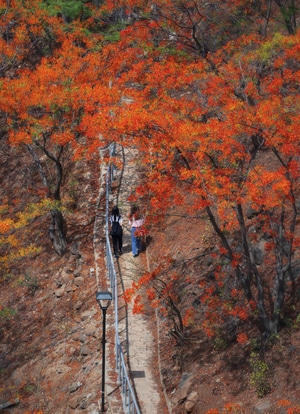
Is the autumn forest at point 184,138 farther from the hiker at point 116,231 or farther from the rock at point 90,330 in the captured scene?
the rock at point 90,330

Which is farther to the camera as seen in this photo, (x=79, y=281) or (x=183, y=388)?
(x=79, y=281)

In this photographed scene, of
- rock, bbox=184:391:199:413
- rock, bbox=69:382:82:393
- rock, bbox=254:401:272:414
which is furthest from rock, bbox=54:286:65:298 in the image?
rock, bbox=254:401:272:414

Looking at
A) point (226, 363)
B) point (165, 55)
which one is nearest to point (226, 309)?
point (226, 363)

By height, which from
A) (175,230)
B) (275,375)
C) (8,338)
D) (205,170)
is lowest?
(8,338)

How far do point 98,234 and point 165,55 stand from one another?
13.0 metres

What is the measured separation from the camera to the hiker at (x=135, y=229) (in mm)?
22844

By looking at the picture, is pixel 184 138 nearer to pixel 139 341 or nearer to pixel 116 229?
pixel 116 229

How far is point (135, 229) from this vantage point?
2291 centimetres

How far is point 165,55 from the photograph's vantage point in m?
34.8

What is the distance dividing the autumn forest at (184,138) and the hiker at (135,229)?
50 centimetres

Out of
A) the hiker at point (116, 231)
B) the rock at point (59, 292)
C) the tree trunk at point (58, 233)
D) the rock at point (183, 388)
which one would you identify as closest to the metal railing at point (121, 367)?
the hiker at point (116, 231)

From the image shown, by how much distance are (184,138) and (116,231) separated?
6503mm

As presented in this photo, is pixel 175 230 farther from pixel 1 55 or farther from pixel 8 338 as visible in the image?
pixel 1 55

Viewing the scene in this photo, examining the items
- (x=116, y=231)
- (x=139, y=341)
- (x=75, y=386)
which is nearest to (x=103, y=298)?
(x=139, y=341)
